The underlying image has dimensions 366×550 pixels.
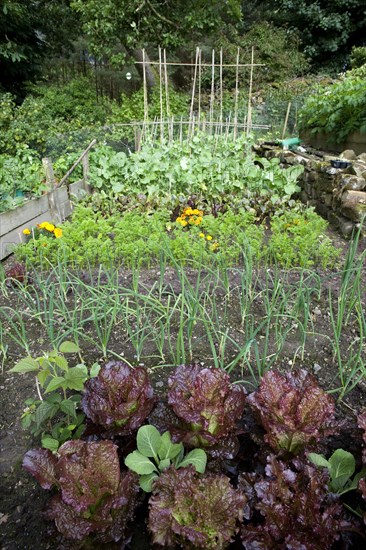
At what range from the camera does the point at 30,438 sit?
1626mm

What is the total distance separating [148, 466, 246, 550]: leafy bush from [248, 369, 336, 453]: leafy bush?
0.25m

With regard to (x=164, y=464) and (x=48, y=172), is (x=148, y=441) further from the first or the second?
(x=48, y=172)

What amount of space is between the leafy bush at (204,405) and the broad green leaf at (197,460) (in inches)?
1.8

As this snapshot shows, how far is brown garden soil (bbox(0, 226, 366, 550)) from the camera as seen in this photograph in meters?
1.28

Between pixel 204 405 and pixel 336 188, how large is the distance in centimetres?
373

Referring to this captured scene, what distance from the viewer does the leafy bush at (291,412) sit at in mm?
1319

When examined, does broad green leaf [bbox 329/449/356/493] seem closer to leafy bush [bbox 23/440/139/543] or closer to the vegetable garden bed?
the vegetable garden bed

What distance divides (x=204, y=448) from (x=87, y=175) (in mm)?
4774

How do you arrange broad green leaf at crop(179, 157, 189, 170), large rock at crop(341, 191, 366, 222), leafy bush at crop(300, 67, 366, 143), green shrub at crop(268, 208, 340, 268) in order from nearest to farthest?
green shrub at crop(268, 208, 340, 268)
large rock at crop(341, 191, 366, 222)
leafy bush at crop(300, 67, 366, 143)
broad green leaf at crop(179, 157, 189, 170)

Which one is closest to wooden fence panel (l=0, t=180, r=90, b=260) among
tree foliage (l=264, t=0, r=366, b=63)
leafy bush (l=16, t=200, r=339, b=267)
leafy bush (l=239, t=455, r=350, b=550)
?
leafy bush (l=16, t=200, r=339, b=267)

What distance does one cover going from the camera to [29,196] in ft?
15.2

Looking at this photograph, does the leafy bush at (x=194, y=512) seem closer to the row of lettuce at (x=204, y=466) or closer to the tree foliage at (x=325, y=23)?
the row of lettuce at (x=204, y=466)

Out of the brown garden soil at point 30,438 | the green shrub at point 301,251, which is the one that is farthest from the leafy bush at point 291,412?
the green shrub at point 301,251

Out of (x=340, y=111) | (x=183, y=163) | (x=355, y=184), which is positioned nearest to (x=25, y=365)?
(x=355, y=184)
